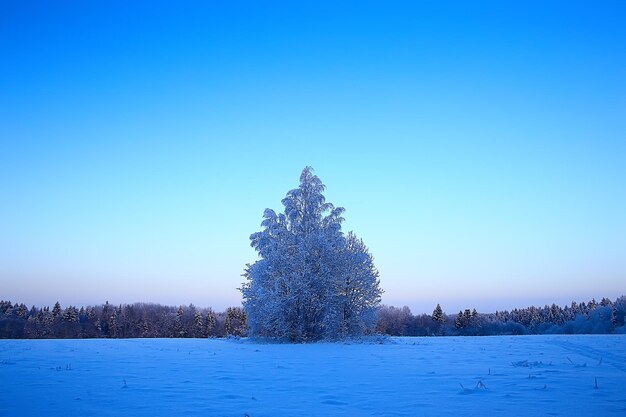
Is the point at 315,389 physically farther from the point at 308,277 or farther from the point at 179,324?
the point at 179,324

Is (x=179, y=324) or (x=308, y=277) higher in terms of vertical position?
(x=308, y=277)

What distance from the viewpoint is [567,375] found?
995cm

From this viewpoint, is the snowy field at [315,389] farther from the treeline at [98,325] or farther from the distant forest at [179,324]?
the treeline at [98,325]

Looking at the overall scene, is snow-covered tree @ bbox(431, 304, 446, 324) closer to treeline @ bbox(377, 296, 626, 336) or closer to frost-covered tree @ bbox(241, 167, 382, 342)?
treeline @ bbox(377, 296, 626, 336)

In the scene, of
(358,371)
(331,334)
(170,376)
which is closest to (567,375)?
(358,371)

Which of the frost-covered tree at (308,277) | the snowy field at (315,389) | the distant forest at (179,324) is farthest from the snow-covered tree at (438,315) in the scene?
the snowy field at (315,389)

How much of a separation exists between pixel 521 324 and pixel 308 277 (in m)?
95.3

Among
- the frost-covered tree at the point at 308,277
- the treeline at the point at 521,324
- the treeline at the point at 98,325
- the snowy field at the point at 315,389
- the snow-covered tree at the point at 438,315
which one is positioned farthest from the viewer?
the treeline at the point at 98,325

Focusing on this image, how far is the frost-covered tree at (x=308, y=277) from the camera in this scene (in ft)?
96.8

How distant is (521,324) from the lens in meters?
104

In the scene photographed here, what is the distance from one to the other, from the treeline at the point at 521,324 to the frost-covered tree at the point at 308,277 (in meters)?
3.45

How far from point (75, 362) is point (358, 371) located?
9.45 meters

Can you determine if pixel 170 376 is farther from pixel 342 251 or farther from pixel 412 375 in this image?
pixel 342 251

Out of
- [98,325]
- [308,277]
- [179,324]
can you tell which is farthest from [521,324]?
[98,325]
